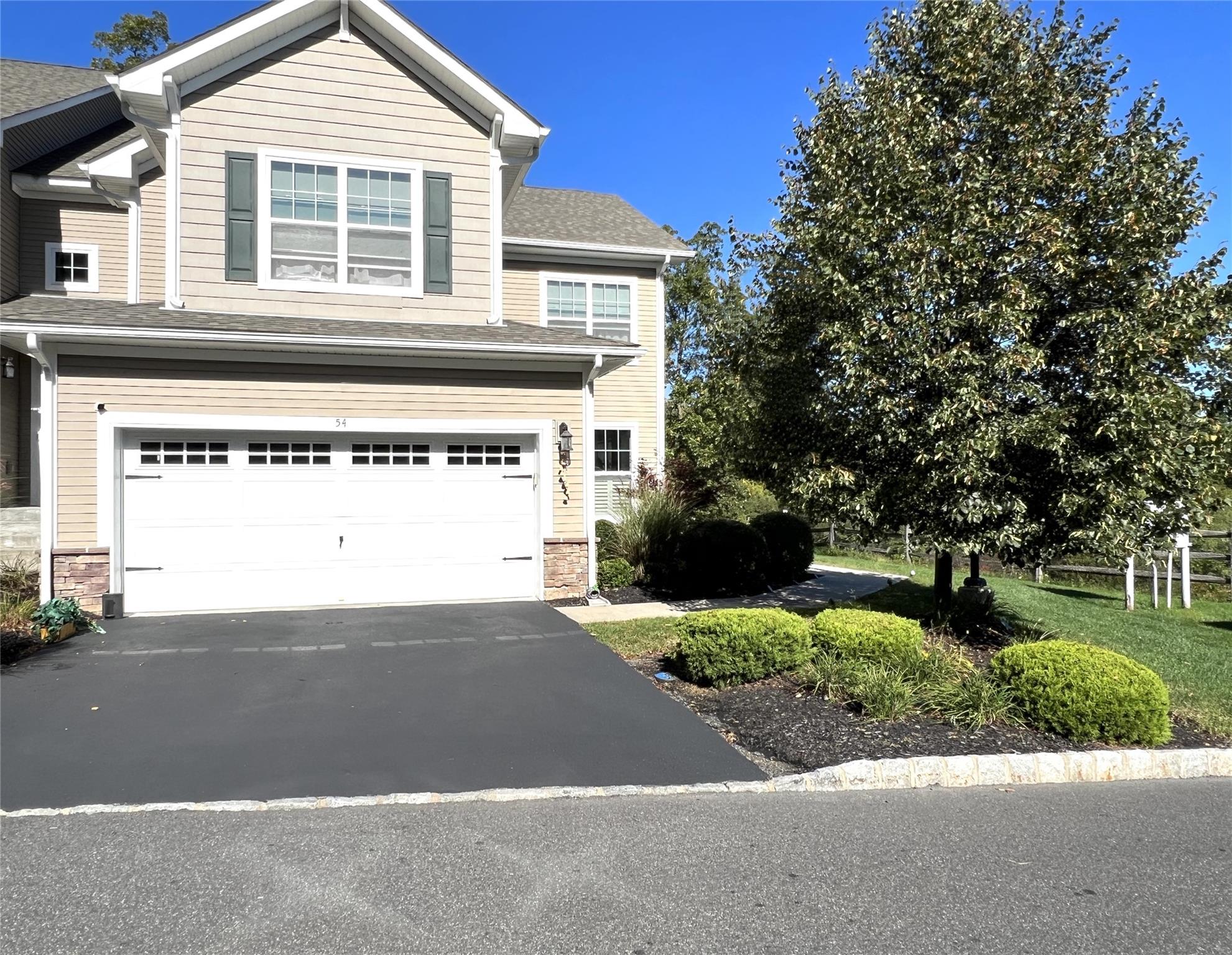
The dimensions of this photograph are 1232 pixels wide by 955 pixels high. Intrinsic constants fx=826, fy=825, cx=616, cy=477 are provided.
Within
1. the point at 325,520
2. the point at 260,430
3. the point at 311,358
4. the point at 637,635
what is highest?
the point at 311,358

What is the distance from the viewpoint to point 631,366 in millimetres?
18109

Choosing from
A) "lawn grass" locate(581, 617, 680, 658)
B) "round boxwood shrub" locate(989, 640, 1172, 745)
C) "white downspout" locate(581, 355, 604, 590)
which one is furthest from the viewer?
"white downspout" locate(581, 355, 604, 590)

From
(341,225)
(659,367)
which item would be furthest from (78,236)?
(659,367)

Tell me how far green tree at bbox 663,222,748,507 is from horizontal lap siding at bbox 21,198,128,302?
10594 mm

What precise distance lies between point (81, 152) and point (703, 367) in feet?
59.7

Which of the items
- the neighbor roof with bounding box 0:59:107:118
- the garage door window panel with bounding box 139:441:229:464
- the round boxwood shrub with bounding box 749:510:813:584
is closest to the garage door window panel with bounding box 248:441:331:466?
the garage door window panel with bounding box 139:441:229:464

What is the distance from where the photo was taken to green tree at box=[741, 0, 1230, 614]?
7.84m

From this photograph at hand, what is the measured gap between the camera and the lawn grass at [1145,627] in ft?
24.7

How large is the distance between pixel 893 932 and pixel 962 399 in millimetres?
5627

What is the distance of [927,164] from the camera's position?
27.6 ft

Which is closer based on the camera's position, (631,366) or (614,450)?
(614,450)

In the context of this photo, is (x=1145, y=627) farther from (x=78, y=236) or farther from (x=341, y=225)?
(x=78, y=236)

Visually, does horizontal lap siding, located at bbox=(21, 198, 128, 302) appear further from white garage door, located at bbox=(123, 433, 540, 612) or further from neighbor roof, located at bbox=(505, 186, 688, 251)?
neighbor roof, located at bbox=(505, 186, 688, 251)

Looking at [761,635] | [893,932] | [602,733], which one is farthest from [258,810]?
[761,635]
